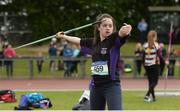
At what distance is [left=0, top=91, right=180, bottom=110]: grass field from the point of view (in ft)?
46.1

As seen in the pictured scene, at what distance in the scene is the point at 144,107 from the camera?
14.3 m

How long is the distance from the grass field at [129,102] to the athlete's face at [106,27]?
18.3 feet

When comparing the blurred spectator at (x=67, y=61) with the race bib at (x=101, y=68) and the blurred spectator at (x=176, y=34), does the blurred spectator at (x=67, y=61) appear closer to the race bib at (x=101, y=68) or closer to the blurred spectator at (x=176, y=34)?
the blurred spectator at (x=176, y=34)

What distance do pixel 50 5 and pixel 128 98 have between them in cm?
2242

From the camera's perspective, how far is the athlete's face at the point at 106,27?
834 cm

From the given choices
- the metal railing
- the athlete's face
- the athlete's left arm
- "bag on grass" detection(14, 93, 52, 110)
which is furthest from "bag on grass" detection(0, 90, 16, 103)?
the metal railing

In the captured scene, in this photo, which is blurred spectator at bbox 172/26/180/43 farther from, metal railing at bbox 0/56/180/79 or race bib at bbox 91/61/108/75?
race bib at bbox 91/61/108/75

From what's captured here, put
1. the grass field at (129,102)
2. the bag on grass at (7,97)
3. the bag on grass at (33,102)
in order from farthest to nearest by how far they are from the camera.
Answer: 1. the bag on grass at (7,97)
2. the grass field at (129,102)
3. the bag on grass at (33,102)

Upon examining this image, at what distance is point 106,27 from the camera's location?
8.38 metres

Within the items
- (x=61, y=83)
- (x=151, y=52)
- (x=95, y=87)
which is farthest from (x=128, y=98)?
(x=95, y=87)

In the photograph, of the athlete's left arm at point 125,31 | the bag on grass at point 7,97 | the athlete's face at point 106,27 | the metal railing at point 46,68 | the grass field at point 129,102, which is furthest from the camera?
the metal railing at point 46,68

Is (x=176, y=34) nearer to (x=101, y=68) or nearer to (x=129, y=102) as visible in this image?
(x=129, y=102)

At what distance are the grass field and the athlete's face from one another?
18.3 ft

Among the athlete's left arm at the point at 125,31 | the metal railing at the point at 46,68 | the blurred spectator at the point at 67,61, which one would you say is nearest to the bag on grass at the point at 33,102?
the athlete's left arm at the point at 125,31
